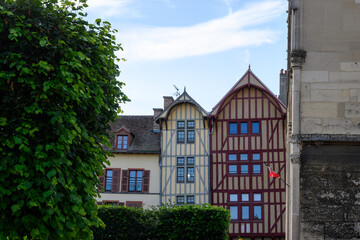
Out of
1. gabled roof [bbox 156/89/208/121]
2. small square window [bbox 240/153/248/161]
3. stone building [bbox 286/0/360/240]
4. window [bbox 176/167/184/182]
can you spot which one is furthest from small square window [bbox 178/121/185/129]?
stone building [bbox 286/0/360/240]

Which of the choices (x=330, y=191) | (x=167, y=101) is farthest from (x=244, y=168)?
(x=330, y=191)

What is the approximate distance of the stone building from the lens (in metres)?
7.48

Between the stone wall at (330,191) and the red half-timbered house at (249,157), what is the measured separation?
24.8 meters

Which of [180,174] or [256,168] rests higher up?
[256,168]

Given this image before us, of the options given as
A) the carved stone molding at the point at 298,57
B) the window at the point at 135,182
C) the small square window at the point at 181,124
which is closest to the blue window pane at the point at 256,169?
the small square window at the point at 181,124

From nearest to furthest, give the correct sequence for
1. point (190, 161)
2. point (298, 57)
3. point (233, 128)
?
1. point (298, 57)
2. point (233, 128)
3. point (190, 161)

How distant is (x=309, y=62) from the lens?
25.6ft

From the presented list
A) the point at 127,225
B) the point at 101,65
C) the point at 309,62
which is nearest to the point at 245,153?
the point at 127,225

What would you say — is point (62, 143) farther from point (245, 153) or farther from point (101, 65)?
point (245, 153)

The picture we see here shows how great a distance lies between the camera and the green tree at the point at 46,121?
8.55m

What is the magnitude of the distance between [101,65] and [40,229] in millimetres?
3700

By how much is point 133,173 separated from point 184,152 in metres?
3.97

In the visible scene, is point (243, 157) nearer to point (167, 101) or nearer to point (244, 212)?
point (244, 212)

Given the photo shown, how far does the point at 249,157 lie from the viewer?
3300 centimetres
